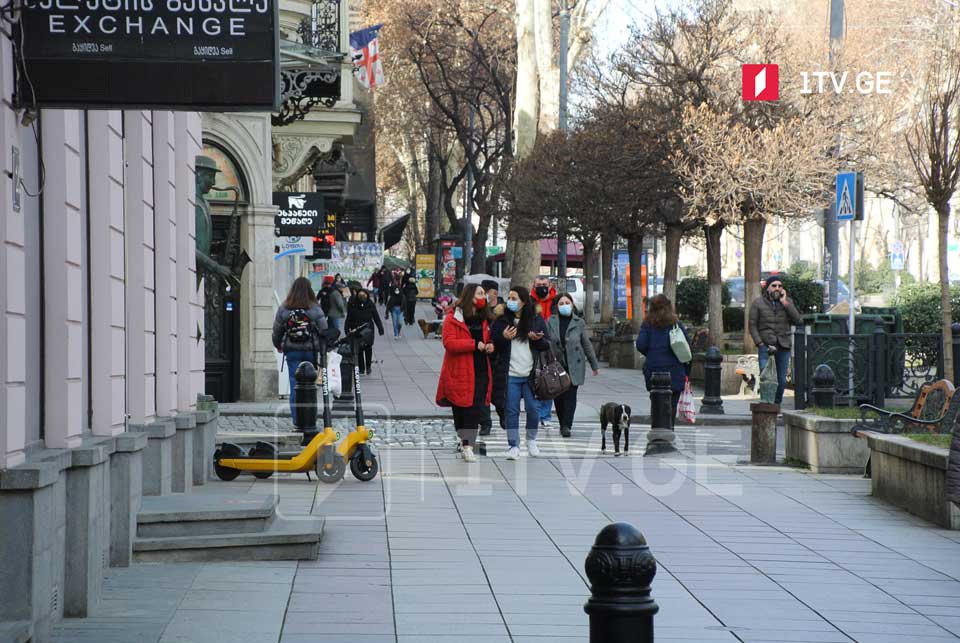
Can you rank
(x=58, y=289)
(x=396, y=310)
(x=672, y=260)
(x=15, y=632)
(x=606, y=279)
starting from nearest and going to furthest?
(x=15, y=632) < (x=58, y=289) < (x=672, y=260) < (x=396, y=310) < (x=606, y=279)

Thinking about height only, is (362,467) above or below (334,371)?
below

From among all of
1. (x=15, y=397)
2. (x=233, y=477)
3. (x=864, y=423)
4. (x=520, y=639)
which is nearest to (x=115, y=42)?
(x=15, y=397)

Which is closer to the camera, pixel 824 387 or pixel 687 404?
pixel 824 387

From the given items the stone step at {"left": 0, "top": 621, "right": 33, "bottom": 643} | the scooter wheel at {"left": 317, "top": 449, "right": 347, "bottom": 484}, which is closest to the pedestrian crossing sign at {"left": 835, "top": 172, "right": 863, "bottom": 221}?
the scooter wheel at {"left": 317, "top": 449, "right": 347, "bottom": 484}

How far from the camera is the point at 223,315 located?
21.2m

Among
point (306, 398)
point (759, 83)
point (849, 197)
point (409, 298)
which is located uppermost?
point (759, 83)

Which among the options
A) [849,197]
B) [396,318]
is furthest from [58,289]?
[396,318]

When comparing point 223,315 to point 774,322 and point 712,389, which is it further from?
point 774,322

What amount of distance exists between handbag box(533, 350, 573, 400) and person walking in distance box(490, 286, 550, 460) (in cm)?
12

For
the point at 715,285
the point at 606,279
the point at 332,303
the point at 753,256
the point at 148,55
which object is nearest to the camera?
the point at 148,55

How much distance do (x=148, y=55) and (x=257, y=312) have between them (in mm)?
15337

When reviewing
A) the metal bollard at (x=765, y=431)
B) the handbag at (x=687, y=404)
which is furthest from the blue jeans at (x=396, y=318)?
the metal bollard at (x=765, y=431)

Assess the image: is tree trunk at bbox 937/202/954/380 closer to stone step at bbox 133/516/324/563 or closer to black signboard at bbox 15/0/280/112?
stone step at bbox 133/516/324/563

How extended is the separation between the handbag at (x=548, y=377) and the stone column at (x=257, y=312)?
6.67 metres
